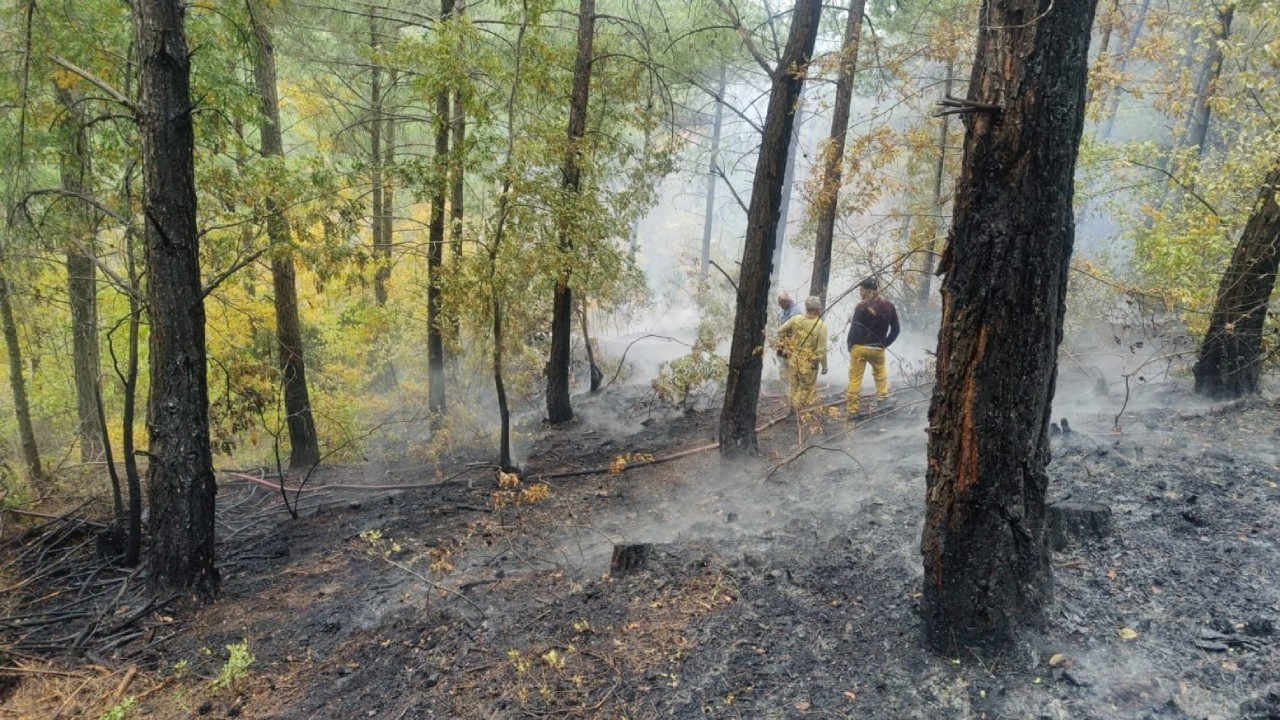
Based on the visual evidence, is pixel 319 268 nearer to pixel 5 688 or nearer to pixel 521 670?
pixel 5 688

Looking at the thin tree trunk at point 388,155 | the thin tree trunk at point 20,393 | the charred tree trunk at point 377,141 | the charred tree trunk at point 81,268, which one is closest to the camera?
the charred tree trunk at point 81,268

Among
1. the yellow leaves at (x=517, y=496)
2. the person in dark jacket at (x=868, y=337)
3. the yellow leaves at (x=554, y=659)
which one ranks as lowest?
the yellow leaves at (x=554, y=659)

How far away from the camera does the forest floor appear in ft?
10.5

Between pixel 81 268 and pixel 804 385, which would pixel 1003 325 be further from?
pixel 81 268

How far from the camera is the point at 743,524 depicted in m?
5.62

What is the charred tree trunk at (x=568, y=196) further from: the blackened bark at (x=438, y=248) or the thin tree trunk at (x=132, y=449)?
the thin tree trunk at (x=132, y=449)

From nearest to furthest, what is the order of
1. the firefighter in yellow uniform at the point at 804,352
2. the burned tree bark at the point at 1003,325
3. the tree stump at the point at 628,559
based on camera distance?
the burned tree bark at the point at 1003,325
the tree stump at the point at 628,559
the firefighter in yellow uniform at the point at 804,352

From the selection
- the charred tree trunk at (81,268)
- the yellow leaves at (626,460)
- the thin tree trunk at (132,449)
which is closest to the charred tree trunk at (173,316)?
the thin tree trunk at (132,449)

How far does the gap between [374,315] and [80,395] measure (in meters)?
4.33

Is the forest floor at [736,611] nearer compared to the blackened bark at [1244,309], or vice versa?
the forest floor at [736,611]

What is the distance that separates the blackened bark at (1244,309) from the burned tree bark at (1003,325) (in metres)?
5.03

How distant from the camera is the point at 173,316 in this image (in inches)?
187

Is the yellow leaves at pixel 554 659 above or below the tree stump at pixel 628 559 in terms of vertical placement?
below

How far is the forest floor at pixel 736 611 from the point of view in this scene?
3186 millimetres
